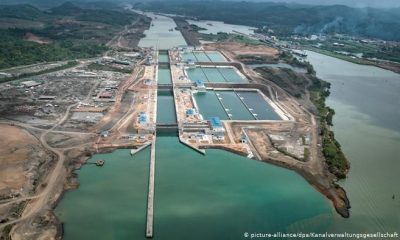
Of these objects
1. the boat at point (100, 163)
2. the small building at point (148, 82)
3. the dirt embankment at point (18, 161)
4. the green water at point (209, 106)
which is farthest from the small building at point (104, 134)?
the small building at point (148, 82)

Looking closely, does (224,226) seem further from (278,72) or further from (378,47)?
(378,47)

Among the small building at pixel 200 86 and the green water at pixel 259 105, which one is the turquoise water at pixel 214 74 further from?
the green water at pixel 259 105

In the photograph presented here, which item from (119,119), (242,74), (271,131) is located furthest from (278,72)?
(119,119)

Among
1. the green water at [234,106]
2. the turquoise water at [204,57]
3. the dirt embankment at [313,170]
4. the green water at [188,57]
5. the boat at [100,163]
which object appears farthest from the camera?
the turquoise water at [204,57]

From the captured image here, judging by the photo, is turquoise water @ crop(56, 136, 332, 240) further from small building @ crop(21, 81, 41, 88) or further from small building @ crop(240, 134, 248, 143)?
small building @ crop(21, 81, 41, 88)

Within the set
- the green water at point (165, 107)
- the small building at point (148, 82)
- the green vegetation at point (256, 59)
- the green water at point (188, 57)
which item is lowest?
the green water at point (165, 107)

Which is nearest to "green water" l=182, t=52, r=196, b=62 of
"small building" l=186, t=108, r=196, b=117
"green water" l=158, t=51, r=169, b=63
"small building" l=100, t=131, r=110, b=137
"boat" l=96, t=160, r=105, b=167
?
"green water" l=158, t=51, r=169, b=63

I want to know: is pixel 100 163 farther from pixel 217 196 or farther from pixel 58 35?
pixel 58 35
